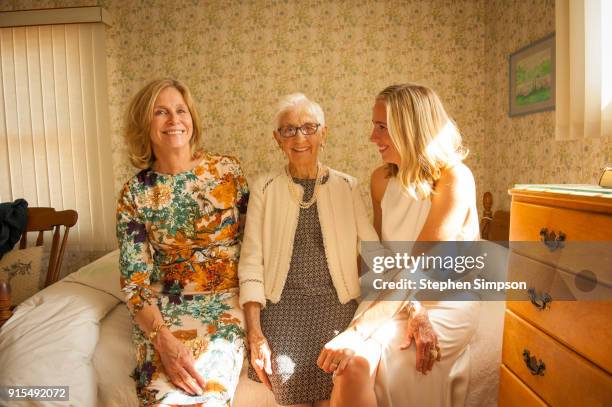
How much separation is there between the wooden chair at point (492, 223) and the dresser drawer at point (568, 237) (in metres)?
1.54

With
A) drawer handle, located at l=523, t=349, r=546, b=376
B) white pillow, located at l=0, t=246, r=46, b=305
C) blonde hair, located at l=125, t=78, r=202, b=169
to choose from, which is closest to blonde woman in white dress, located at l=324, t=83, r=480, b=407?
drawer handle, located at l=523, t=349, r=546, b=376

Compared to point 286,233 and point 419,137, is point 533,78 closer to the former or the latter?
point 419,137

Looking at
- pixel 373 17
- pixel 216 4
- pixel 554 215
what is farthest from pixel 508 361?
pixel 216 4

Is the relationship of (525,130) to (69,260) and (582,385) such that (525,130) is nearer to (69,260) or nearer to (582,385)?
(582,385)

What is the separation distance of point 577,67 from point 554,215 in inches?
41.2

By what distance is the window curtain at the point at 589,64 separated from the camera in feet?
5.50

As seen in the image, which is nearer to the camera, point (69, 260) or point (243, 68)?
point (243, 68)

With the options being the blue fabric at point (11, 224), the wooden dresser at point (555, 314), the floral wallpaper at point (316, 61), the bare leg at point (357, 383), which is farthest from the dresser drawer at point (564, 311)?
the blue fabric at point (11, 224)

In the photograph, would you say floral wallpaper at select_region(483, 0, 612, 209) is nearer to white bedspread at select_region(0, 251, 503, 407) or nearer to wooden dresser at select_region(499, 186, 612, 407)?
white bedspread at select_region(0, 251, 503, 407)

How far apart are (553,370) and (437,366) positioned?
336 millimetres

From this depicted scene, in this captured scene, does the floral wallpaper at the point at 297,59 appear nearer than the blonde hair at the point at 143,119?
No

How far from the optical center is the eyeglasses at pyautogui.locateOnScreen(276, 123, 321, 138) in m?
1.71

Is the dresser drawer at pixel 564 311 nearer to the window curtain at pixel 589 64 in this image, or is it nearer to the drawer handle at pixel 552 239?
the drawer handle at pixel 552 239

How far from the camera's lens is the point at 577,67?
176 cm
